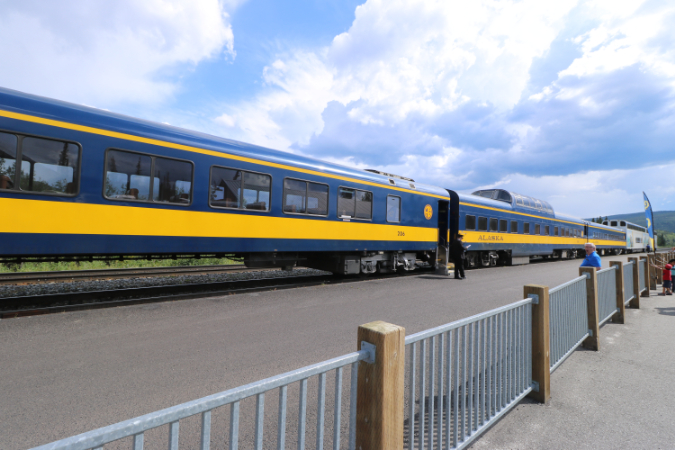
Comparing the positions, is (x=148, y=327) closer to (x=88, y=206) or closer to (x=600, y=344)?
(x=88, y=206)

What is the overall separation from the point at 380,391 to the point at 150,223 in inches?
257

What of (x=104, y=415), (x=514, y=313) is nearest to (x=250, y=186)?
(x=104, y=415)

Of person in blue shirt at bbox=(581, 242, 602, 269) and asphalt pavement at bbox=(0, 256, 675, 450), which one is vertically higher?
person in blue shirt at bbox=(581, 242, 602, 269)

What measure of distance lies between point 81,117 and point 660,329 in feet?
35.8

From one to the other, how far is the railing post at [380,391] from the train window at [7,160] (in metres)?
6.56

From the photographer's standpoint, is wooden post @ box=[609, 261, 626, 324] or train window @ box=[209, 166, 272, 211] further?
train window @ box=[209, 166, 272, 211]

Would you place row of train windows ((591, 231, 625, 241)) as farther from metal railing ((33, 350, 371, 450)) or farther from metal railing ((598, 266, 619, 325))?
metal railing ((33, 350, 371, 450))

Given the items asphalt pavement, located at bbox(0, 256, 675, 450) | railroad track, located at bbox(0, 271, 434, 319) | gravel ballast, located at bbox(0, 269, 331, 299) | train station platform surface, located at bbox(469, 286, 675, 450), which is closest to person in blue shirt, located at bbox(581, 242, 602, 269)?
asphalt pavement, located at bbox(0, 256, 675, 450)

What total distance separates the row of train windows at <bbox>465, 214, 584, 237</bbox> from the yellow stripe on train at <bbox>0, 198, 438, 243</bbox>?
7.62 m

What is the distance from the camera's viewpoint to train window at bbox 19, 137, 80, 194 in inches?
225

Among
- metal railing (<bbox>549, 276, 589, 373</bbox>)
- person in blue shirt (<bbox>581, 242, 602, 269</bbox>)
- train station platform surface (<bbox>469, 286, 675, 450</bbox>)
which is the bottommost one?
train station platform surface (<bbox>469, 286, 675, 450</bbox>)

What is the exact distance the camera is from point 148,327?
549 cm

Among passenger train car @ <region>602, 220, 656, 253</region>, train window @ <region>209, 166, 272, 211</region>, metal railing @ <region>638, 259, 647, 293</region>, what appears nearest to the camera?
train window @ <region>209, 166, 272, 211</region>

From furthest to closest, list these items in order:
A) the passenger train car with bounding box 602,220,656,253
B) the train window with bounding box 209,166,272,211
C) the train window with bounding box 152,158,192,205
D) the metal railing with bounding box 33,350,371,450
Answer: the passenger train car with bounding box 602,220,656,253 < the train window with bounding box 209,166,272,211 < the train window with bounding box 152,158,192,205 < the metal railing with bounding box 33,350,371,450
